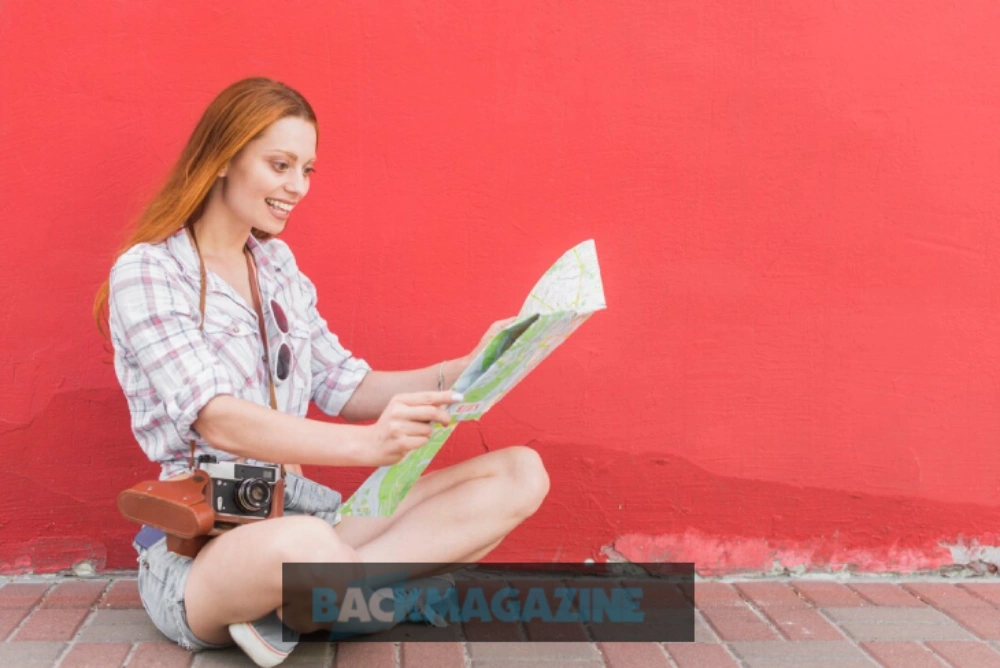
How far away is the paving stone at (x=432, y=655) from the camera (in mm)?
2520

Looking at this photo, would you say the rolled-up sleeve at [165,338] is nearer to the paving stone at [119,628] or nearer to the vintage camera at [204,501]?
the vintage camera at [204,501]

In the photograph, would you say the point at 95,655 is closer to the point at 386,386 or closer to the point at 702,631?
the point at 386,386

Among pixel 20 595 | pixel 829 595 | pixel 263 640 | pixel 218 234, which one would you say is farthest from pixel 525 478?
pixel 20 595

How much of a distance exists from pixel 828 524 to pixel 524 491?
103 cm

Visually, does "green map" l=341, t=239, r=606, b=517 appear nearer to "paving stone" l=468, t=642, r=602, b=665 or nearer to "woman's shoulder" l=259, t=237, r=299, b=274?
"paving stone" l=468, t=642, r=602, b=665

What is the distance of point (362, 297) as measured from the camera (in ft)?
10.0

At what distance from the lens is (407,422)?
2154 millimetres

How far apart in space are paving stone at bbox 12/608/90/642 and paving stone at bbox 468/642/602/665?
3.01 ft

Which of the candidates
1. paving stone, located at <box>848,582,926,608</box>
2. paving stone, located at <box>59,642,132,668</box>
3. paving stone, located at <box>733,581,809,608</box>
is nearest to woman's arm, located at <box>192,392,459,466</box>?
paving stone, located at <box>59,642,132,668</box>

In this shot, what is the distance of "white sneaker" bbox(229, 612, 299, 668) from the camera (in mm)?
2398

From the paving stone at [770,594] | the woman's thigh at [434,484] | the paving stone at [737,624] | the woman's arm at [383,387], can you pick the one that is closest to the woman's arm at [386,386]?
the woman's arm at [383,387]

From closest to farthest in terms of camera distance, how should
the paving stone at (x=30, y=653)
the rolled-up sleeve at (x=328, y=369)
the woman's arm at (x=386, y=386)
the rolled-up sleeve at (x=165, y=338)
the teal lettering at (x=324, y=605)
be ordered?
1. the rolled-up sleeve at (x=165, y=338)
2. the teal lettering at (x=324, y=605)
3. the paving stone at (x=30, y=653)
4. the woman's arm at (x=386, y=386)
5. the rolled-up sleeve at (x=328, y=369)

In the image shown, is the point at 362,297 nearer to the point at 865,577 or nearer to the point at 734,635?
the point at 734,635

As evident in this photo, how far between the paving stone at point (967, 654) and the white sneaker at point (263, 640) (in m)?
1.47
